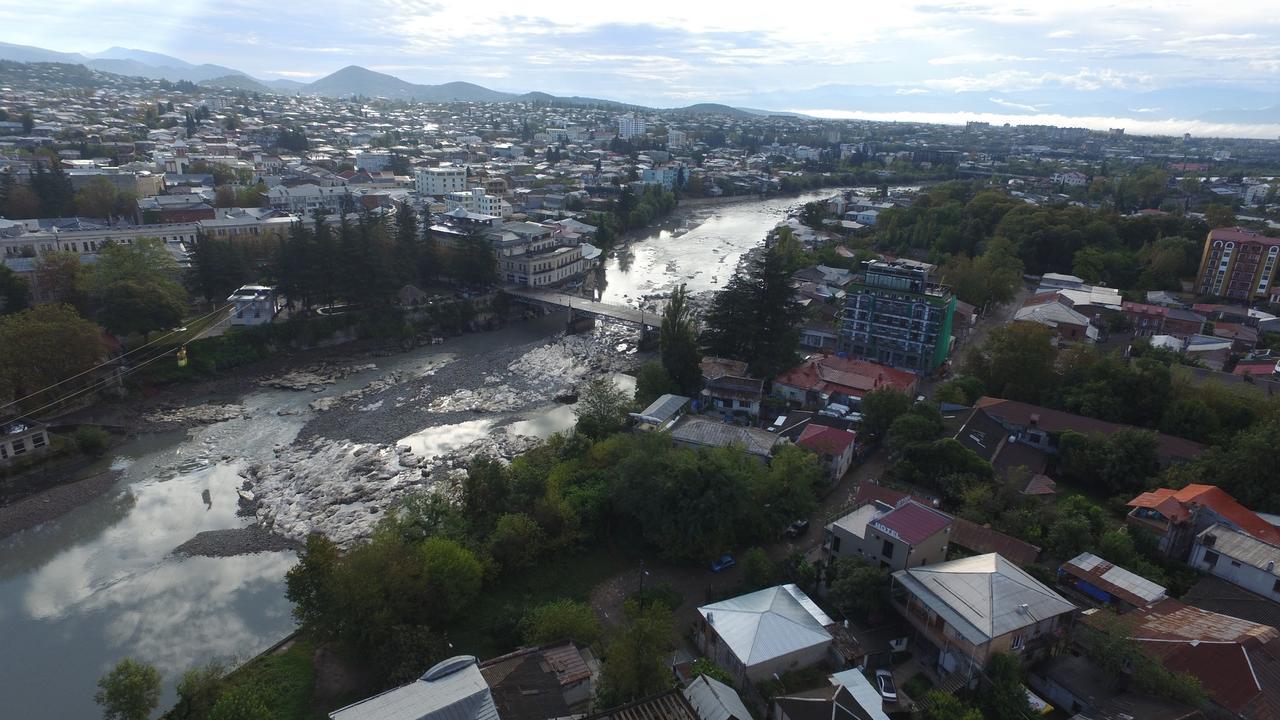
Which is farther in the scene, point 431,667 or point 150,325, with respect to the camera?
point 150,325

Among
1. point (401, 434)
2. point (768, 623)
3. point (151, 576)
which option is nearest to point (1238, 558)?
point (768, 623)

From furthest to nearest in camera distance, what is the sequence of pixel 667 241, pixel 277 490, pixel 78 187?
1. pixel 667 241
2. pixel 78 187
3. pixel 277 490

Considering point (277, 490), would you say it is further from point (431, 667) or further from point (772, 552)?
point (772, 552)

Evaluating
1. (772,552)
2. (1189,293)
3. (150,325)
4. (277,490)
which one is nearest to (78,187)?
(150,325)

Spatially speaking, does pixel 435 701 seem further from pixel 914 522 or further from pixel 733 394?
pixel 733 394

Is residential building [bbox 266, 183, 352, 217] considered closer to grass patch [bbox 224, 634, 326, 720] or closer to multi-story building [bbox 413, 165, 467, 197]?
multi-story building [bbox 413, 165, 467, 197]

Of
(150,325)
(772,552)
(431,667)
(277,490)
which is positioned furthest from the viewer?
(150,325)

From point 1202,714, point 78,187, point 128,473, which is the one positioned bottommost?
point 128,473

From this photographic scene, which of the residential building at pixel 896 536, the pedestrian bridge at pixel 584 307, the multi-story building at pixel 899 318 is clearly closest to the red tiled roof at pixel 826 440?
Answer: the residential building at pixel 896 536

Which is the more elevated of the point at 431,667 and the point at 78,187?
the point at 78,187
